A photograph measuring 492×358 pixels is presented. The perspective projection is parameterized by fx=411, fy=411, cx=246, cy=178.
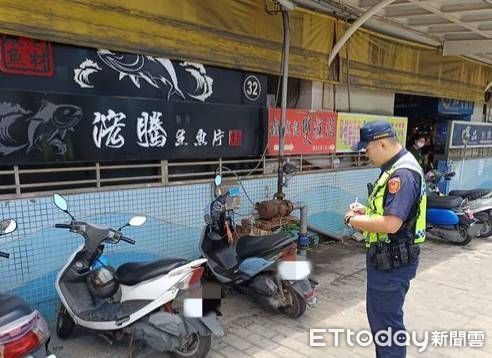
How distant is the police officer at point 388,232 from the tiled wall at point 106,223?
2389 millimetres

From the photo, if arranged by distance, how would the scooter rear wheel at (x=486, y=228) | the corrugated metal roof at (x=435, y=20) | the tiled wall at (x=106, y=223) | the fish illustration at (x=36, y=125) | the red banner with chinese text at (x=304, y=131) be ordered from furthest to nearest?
the scooter rear wheel at (x=486, y=228)
the corrugated metal roof at (x=435, y=20)
the red banner with chinese text at (x=304, y=131)
the tiled wall at (x=106, y=223)
the fish illustration at (x=36, y=125)

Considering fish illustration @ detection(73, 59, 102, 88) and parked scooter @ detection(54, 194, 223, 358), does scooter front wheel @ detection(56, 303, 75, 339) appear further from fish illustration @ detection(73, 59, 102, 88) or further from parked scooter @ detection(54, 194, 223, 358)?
fish illustration @ detection(73, 59, 102, 88)

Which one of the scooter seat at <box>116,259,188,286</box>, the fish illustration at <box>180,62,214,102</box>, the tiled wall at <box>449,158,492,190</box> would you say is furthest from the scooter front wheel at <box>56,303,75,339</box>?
the tiled wall at <box>449,158,492,190</box>

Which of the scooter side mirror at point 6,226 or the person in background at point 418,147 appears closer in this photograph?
the scooter side mirror at point 6,226

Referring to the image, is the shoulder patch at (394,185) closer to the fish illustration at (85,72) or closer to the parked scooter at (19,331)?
the parked scooter at (19,331)

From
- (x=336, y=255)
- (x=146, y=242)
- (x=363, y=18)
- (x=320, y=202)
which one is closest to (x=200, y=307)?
(x=146, y=242)

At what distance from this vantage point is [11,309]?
238 centimetres

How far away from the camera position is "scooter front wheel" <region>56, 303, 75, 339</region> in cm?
343

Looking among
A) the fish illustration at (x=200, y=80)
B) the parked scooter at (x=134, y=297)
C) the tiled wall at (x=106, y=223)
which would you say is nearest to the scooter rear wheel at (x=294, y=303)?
the parked scooter at (x=134, y=297)

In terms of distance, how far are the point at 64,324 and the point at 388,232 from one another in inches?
107

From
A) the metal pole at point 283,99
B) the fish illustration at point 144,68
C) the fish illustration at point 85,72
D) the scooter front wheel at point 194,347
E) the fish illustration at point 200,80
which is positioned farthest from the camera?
the metal pole at point 283,99

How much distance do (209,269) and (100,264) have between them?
1152mm

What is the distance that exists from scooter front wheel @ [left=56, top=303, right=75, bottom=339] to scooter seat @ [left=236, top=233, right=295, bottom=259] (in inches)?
63.7

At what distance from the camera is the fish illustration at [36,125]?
3.38m
